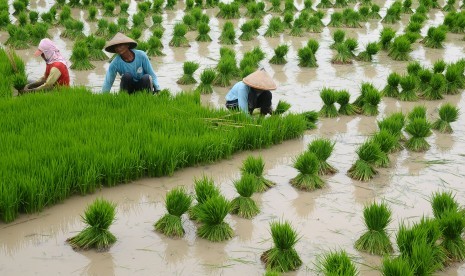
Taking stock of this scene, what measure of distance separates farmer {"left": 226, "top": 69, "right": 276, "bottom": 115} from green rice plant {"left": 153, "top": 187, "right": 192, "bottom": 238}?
192 cm

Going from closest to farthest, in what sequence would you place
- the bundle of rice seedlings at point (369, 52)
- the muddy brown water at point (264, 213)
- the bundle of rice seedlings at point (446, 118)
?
the muddy brown water at point (264, 213) → the bundle of rice seedlings at point (446, 118) → the bundle of rice seedlings at point (369, 52)

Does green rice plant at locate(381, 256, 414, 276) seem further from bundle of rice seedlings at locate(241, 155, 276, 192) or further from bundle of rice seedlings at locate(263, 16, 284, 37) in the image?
bundle of rice seedlings at locate(263, 16, 284, 37)

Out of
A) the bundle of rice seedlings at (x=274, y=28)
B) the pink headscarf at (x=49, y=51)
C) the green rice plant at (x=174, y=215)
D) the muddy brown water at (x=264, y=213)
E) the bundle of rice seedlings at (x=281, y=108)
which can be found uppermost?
the pink headscarf at (x=49, y=51)

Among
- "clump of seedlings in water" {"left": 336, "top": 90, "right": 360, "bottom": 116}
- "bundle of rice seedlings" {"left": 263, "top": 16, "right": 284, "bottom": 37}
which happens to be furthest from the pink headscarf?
"bundle of rice seedlings" {"left": 263, "top": 16, "right": 284, "bottom": 37}

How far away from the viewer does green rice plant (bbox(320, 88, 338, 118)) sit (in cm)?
689

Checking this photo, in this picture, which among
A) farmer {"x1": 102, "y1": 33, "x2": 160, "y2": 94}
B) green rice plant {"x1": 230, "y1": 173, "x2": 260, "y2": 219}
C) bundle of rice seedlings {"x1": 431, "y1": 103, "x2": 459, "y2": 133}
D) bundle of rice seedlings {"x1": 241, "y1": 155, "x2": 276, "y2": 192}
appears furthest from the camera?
farmer {"x1": 102, "y1": 33, "x2": 160, "y2": 94}

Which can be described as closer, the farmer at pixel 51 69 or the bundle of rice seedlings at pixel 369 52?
the farmer at pixel 51 69

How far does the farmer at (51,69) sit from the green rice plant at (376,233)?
154 inches

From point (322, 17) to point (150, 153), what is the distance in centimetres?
717

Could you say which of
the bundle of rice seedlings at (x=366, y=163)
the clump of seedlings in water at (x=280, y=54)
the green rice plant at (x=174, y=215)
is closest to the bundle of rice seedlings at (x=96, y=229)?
the green rice plant at (x=174, y=215)

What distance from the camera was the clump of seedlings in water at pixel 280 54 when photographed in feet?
29.5

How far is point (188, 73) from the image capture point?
803 cm

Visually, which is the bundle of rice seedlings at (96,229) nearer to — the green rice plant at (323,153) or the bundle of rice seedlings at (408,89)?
the green rice plant at (323,153)

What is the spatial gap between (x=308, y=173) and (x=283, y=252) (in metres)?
1.35
